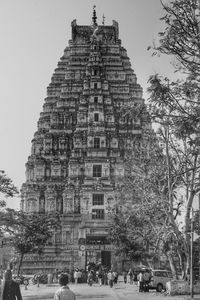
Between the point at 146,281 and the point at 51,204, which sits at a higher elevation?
the point at 51,204

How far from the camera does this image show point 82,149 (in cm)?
6756

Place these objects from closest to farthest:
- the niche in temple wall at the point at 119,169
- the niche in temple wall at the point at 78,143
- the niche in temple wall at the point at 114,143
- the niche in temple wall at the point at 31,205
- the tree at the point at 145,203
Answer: the tree at the point at 145,203 → the niche in temple wall at the point at 119,169 → the niche in temple wall at the point at 31,205 → the niche in temple wall at the point at 78,143 → the niche in temple wall at the point at 114,143

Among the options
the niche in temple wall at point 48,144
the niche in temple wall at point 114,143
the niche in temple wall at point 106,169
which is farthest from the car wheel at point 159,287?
the niche in temple wall at point 48,144

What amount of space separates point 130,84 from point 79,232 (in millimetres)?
26054

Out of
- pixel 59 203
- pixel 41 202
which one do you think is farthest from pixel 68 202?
pixel 41 202

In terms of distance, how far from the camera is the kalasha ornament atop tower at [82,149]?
6100cm

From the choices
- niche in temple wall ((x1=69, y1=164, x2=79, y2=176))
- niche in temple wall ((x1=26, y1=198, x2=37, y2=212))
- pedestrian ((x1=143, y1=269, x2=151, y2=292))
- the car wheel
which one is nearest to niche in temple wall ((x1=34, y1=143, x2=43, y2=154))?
niche in temple wall ((x1=69, y1=164, x2=79, y2=176))

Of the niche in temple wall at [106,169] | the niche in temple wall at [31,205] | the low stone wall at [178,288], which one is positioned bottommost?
the low stone wall at [178,288]

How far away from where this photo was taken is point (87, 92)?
71.7 m

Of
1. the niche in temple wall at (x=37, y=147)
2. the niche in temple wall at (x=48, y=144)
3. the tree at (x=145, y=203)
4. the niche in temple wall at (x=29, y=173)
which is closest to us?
the tree at (x=145, y=203)

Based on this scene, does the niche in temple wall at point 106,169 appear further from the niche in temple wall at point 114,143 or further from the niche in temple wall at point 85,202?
the niche in temple wall at point 114,143

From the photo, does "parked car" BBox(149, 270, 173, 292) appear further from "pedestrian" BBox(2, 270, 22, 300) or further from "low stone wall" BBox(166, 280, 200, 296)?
"pedestrian" BBox(2, 270, 22, 300)

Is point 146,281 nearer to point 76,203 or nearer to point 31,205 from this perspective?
point 76,203

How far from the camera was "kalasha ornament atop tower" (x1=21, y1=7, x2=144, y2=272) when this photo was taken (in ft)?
200
